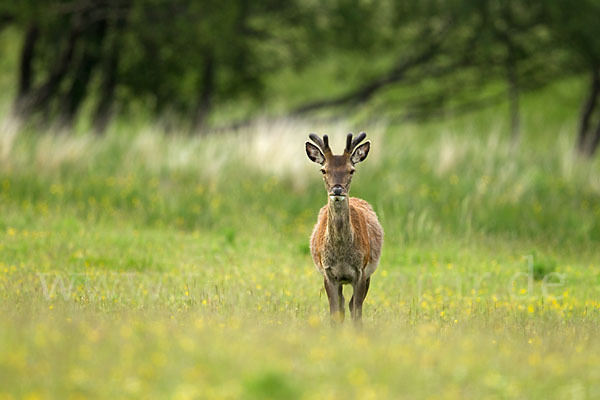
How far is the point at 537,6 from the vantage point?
2262 cm

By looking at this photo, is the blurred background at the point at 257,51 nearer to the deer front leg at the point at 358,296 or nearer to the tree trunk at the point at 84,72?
the tree trunk at the point at 84,72

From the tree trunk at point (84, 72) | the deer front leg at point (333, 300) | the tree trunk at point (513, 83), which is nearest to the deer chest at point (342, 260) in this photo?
the deer front leg at point (333, 300)

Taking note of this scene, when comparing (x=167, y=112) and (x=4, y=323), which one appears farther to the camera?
(x=167, y=112)

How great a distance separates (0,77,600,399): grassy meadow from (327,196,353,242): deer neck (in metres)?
0.86

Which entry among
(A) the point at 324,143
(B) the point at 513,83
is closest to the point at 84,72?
(B) the point at 513,83

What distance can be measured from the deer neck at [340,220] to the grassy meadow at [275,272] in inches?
34.0

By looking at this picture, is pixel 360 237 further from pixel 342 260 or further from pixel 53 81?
pixel 53 81

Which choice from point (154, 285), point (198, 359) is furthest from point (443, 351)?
point (154, 285)

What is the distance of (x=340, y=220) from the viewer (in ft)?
27.4

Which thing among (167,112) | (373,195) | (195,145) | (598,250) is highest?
(167,112)

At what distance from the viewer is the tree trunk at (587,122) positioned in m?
23.6

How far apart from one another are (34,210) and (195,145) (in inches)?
161

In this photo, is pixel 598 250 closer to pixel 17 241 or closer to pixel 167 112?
pixel 17 241

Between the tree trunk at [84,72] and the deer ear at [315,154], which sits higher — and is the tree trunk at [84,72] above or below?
above
